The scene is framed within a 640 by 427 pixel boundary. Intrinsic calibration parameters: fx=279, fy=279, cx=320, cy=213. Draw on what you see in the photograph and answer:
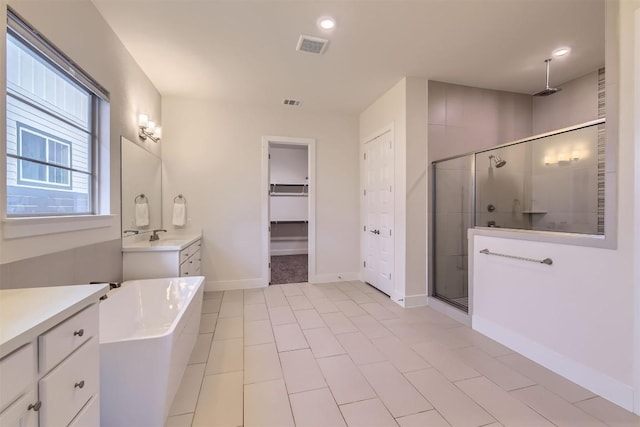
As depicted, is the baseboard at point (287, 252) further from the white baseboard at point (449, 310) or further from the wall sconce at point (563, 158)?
the wall sconce at point (563, 158)

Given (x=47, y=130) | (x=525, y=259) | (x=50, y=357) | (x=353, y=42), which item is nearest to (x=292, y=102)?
(x=353, y=42)

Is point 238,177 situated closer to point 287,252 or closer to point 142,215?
point 142,215

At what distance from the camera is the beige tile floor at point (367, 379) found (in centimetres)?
164

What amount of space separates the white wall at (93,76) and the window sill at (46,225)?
0.11ft

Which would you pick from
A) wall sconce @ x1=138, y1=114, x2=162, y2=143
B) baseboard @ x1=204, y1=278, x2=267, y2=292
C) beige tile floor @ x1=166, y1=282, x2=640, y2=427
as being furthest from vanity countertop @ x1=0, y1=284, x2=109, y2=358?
baseboard @ x1=204, y1=278, x2=267, y2=292

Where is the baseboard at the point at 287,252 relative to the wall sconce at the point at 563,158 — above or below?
below

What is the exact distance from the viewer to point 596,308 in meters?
1.86

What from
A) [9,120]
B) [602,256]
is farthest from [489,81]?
[9,120]

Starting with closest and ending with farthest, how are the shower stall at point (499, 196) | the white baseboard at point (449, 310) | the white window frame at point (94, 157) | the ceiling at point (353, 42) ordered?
the white window frame at point (94, 157)
the ceiling at point (353, 42)
the white baseboard at point (449, 310)
the shower stall at point (499, 196)

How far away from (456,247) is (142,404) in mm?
3385

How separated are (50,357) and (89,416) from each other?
418 millimetres

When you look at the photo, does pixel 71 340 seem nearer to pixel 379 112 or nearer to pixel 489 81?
pixel 379 112

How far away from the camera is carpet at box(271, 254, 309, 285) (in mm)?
4795

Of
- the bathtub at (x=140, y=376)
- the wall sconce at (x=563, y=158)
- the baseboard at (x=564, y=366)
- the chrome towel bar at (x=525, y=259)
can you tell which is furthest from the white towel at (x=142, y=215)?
the wall sconce at (x=563, y=158)
